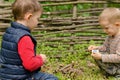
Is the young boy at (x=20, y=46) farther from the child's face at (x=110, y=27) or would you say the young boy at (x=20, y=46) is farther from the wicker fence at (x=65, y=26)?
the wicker fence at (x=65, y=26)

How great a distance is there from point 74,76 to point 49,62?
0.55m

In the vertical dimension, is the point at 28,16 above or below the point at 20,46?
above

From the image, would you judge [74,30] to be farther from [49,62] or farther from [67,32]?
[49,62]

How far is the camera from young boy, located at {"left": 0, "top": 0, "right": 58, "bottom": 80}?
3307 millimetres

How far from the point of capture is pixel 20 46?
3297mm

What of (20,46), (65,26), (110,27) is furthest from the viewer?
(65,26)

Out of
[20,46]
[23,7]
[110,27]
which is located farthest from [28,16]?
[110,27]

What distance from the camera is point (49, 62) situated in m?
4.67

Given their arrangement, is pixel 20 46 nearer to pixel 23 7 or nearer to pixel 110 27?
pixel 23 7

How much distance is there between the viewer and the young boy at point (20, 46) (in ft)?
10.8

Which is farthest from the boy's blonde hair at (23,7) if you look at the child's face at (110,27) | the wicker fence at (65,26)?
the wicker fence at (65,26)

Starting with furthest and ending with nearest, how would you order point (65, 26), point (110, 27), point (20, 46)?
point (65, 26), point (110, 27), point (20, 46)

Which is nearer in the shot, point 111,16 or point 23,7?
point 23,7

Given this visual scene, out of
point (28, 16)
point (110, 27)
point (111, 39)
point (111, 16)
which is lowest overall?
point (111, 39)
